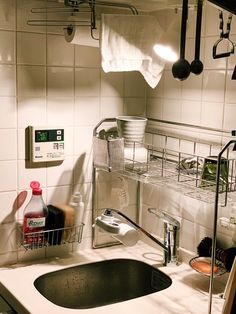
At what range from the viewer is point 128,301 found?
4.99 feet

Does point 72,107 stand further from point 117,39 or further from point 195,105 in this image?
point 195,105

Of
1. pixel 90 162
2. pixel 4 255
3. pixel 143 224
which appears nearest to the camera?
pixel 4 255

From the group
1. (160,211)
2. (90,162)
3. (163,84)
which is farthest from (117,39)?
(160,211)

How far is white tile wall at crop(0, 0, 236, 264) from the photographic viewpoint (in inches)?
66.1

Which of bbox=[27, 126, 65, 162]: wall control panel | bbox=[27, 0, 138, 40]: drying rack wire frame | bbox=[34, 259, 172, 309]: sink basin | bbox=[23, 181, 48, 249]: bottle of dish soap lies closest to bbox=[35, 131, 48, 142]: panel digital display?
bbox=[27, 126, 65, 162]: wall control panel

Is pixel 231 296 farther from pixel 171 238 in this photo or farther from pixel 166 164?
pixel 166 164

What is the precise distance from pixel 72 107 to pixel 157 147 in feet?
1.20

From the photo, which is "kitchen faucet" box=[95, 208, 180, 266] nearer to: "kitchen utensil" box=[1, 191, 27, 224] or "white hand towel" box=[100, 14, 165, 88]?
"kitchen utensil" box=[1, 191, 27, 224]

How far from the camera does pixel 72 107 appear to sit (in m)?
1.86

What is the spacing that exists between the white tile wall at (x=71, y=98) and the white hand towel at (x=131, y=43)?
167 mm

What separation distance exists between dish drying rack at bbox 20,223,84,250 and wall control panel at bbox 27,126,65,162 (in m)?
0.27

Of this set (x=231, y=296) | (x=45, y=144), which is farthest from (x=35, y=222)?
(x=231, y=296)

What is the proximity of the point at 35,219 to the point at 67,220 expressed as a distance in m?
0.15

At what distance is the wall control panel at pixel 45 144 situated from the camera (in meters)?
1.76
